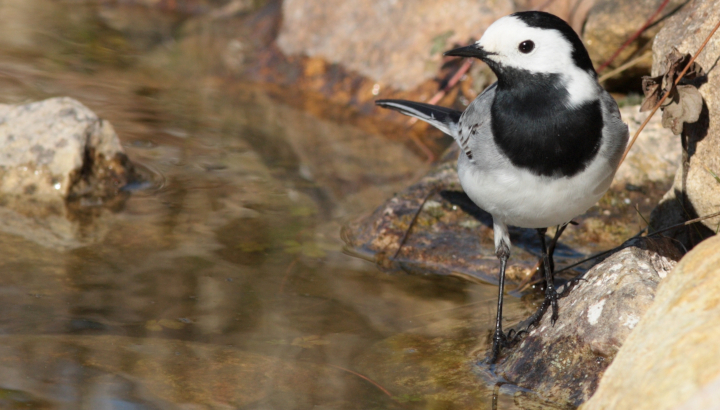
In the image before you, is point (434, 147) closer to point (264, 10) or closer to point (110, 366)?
point (264, 10)

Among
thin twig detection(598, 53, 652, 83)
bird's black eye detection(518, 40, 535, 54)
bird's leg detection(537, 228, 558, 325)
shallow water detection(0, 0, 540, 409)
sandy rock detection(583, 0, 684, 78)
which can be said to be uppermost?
bird's black eye detection(518, 40, 535, 54)

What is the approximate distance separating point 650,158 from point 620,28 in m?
1.48

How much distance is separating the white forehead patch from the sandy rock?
3139 mm

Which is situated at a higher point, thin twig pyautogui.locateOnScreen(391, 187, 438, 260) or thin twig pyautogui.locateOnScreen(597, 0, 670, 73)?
thin twig pyautogui.locateOnScreen(597, 0, 670, 73)

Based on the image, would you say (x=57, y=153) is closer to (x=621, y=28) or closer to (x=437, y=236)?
(x=437, y=236)

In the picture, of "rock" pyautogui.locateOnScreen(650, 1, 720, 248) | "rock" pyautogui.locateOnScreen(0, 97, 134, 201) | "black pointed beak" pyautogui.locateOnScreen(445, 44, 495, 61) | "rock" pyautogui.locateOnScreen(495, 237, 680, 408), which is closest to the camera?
"rock" pyautogui.locateOnScreen(495, 237, 680, 408)

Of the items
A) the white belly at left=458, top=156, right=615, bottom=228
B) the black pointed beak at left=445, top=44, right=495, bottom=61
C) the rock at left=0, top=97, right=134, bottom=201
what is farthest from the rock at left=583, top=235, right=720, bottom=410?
the rock at left=0, top=97, right=134, bottom=201

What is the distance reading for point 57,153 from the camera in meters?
5.93

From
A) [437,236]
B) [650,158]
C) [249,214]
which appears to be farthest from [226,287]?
[650,158]

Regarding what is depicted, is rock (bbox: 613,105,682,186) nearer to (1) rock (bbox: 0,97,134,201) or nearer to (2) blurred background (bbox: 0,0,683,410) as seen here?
(2) blurred background (bbox: 0,0,683,410)

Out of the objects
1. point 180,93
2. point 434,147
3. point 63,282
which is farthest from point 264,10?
point 63,282

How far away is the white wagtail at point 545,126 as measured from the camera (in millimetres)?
3727

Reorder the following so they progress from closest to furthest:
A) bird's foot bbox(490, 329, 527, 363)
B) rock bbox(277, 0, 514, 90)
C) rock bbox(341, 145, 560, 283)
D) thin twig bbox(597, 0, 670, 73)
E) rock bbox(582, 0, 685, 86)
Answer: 1. bird's foot bbox(490, 329, 527, 363)
2. rock bbox(341, 145, 560, 283)
3. thin twig bbox(597, 0, 670, 73)
4. rock bbox(582, 0, 685, 86)
5. rock bbox(277, 0, 514, 90)

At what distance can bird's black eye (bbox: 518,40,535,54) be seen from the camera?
3750 mm
